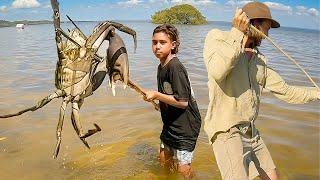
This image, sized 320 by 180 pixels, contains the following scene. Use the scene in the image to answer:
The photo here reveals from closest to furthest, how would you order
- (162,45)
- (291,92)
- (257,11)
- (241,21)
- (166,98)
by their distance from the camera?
(241,21) < (257,11) < (291,92) < (166,98) < (162,45)

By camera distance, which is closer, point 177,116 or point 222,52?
point 222,52

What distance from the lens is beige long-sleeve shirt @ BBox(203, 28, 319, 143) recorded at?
3.06m

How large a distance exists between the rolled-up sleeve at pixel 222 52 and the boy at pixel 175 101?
3.48ft

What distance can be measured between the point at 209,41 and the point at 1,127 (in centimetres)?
540

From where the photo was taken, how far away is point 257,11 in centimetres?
324

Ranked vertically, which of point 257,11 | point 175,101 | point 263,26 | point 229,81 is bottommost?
point 175,101

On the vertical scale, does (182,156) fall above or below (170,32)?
below

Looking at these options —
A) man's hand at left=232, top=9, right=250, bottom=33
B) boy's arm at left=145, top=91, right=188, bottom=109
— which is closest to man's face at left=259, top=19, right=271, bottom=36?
man's hand at left=232, top=9, right=250, bottom=33

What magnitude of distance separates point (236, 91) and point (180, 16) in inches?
4146

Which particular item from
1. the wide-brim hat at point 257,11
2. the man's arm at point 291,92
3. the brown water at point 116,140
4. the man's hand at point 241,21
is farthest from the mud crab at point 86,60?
the brown water at point 116,140

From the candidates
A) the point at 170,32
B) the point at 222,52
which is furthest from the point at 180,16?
the point at 222,52

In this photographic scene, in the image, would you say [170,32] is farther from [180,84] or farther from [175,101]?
[175,101]

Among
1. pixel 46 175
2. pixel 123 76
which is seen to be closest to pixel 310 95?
pixel 123 76

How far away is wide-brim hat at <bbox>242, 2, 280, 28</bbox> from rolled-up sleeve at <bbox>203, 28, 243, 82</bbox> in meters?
0.28
